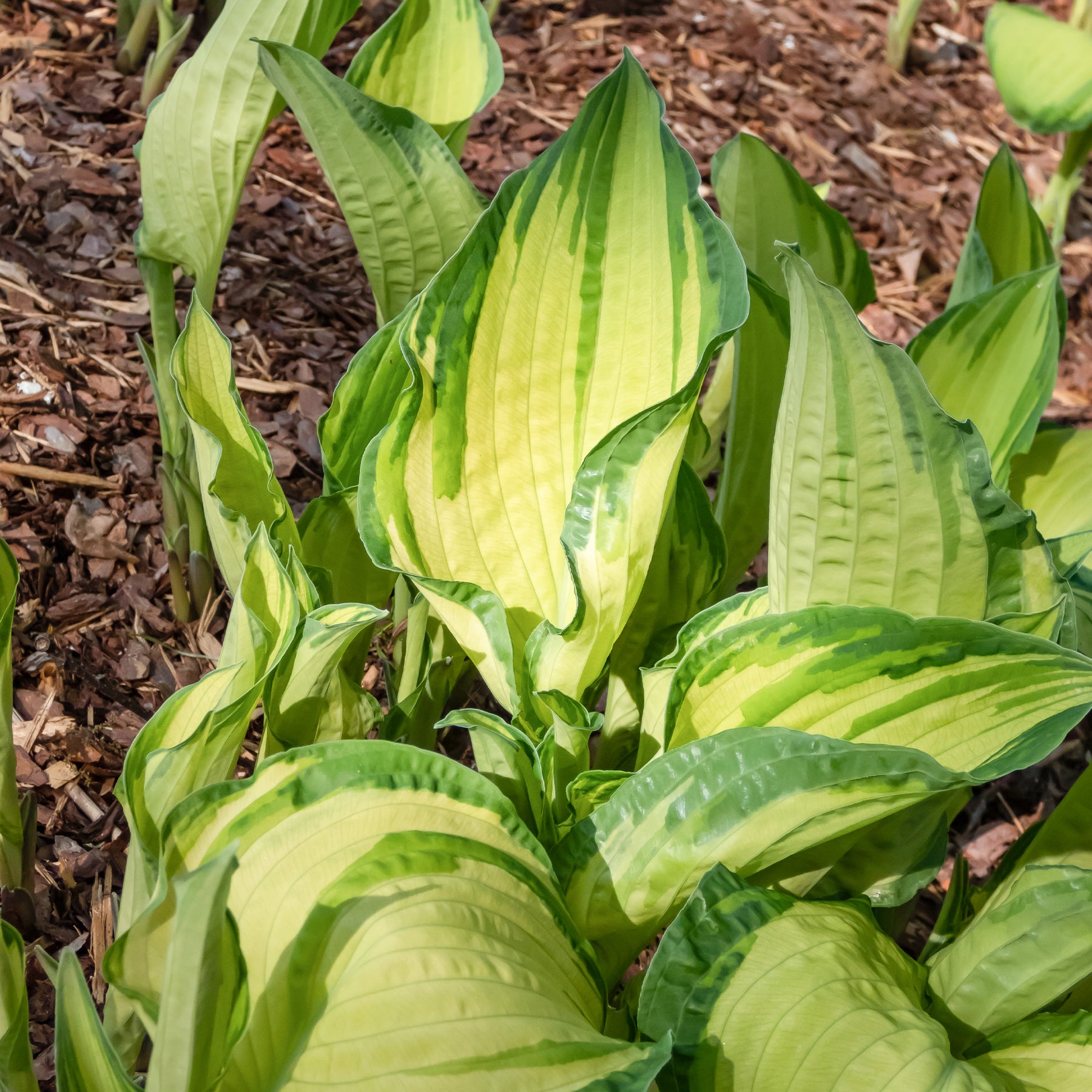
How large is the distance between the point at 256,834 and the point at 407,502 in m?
0.26

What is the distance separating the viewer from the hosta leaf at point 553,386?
0.67 metres

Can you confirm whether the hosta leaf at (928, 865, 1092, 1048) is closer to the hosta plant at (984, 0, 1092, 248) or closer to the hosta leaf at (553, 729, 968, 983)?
the hosta leaf at (553, 729, 968, 983)

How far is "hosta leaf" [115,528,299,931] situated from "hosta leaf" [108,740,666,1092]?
0.07 meters

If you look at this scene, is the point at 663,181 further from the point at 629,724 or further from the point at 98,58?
the point at 98,58

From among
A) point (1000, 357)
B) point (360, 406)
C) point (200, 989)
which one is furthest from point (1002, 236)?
point (200, 989)

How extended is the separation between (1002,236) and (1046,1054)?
752 mm

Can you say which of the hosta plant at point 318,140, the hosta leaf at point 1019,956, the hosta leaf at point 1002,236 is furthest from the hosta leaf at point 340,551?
the hosta leaf at point 1002,236

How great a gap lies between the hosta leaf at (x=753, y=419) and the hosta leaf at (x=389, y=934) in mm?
380

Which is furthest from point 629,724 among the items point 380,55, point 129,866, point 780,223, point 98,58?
point 98,58

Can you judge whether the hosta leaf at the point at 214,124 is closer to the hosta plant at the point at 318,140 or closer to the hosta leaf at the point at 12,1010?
the hosta plant at the point at 318,140

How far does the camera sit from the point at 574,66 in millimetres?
1940

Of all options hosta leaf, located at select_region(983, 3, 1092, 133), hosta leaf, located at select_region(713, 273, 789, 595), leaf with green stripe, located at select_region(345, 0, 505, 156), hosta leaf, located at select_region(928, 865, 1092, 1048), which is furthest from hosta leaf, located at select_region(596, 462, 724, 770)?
hosta leaf, located at select_region(983, 3, 1092, 133)

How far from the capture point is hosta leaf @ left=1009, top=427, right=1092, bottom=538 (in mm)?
925

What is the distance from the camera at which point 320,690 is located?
0.70 m
